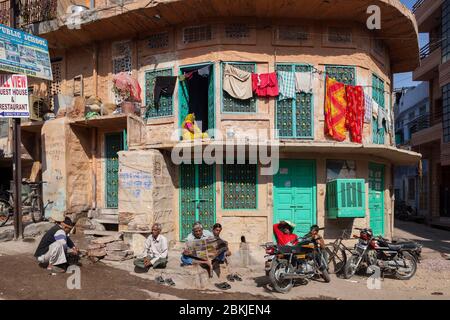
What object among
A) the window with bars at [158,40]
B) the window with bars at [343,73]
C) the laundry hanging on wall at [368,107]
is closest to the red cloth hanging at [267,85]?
the window with bars at [343,73]

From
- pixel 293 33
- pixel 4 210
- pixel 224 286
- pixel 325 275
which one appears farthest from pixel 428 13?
pixel 4 210

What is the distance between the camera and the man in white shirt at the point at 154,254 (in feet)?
26.4

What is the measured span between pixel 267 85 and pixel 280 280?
16.1 ft

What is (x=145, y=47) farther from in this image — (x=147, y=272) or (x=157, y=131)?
(x=147, y=272)

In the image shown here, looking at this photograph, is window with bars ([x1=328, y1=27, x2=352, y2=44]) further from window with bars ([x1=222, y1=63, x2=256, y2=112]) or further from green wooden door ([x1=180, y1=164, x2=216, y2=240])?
green wooden door ([x1=180, y1=164, x2=216, y2=240])

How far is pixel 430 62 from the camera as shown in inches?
824

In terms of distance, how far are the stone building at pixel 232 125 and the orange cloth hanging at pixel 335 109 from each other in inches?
7.4

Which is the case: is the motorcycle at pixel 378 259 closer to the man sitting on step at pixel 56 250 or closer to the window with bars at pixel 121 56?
the man sitting on step at pixel 56 250

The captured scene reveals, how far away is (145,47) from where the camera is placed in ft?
35.7

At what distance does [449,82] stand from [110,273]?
60.6 feet


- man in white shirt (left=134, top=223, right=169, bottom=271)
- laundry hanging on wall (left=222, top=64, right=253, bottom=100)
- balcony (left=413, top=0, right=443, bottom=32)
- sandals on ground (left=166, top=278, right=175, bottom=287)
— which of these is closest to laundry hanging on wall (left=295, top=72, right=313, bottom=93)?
laundry hanging on wall (left=222, top=64, right=253, bottom=100)

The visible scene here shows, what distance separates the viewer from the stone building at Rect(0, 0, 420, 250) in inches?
376
